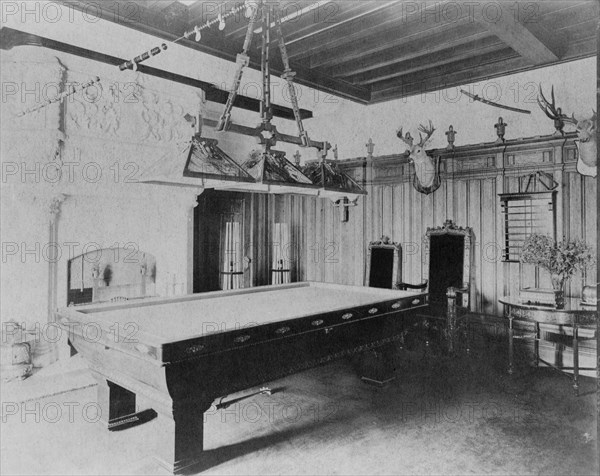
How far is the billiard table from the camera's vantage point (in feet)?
8.52

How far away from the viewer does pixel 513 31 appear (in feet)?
12.7

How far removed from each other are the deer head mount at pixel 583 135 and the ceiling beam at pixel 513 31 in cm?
41

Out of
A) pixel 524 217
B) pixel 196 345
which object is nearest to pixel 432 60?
pixel 524 217

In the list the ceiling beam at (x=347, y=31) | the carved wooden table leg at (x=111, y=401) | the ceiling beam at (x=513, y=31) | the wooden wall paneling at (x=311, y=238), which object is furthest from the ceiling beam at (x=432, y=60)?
the carved wooden table leg at (x=111, y=401)

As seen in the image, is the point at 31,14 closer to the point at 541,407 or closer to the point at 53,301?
the point at 53,301

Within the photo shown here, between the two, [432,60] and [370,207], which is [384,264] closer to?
[370,207]

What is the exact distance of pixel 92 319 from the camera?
9.61ft

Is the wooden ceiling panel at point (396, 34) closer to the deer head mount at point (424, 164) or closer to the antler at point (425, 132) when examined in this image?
the antler at point (425, 132)

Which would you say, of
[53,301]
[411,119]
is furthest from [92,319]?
[411,119]

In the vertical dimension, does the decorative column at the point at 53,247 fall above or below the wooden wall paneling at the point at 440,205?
below

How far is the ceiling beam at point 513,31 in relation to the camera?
3510 millimetres

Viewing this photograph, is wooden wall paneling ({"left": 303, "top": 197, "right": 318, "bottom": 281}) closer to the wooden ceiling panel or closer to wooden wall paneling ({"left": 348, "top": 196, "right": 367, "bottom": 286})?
wooden wall paneling ({"left": 348, "top": 196, "right": 367, "bottom": 286})

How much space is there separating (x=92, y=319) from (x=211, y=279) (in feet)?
12.2

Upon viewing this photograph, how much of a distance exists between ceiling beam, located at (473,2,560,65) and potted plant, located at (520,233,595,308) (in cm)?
176
